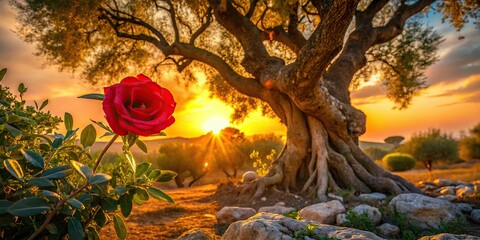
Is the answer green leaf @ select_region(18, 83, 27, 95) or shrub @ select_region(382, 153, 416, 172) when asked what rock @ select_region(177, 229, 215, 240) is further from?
shrub @ select_region(382, 153, 416, 172)

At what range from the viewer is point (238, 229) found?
8.26ft

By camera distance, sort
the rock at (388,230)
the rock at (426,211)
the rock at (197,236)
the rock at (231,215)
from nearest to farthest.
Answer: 1. the rock at (197,236)
2. the rock at (388,230)
3. the rock at (426,211)
4. the rock at (231,215)

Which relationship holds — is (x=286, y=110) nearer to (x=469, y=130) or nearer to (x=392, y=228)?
(x=392, y=228)

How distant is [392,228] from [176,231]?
3679 mm

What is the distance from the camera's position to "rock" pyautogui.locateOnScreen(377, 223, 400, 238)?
4848 mm

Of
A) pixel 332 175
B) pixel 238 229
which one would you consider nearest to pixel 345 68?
pixel 332 175

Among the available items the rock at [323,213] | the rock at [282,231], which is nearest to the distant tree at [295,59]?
the rock at [323,213]

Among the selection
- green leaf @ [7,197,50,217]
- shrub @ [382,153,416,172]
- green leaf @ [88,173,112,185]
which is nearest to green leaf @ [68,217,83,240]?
green leaf @ [7,197,50,217]

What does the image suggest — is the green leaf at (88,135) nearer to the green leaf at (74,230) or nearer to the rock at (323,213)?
the green leaf at (74,230)

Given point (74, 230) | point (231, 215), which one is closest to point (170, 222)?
point (231, 215)

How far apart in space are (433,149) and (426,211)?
70.8ft

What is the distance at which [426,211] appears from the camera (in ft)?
17.9

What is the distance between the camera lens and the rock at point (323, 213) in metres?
5.39

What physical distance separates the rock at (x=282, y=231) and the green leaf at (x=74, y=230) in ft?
3.99
